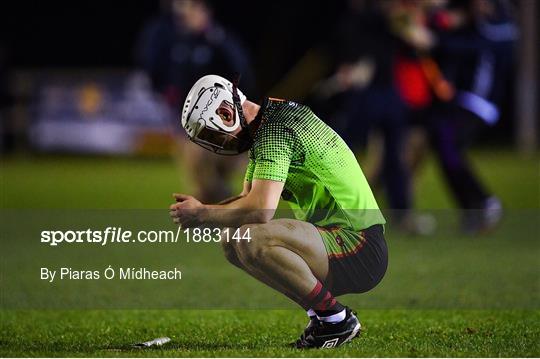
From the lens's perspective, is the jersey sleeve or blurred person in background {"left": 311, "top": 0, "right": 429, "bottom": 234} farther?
blurred person in background {"left": 311, "top": 0, "right": 429, "bottom": 234}

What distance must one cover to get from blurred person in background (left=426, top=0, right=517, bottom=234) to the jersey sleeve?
643 cm

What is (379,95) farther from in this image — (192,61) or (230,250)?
(230,250)

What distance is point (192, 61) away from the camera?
13656 millimetres

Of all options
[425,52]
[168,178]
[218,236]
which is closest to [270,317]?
[218,236]

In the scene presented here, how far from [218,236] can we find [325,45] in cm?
2190

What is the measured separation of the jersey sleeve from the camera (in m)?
6.18

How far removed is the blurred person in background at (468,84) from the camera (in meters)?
12.6

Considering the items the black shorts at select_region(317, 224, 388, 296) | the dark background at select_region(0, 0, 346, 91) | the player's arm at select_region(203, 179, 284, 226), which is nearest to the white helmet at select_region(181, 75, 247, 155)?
the player's arm at select_region(203, 179, 284, 226)

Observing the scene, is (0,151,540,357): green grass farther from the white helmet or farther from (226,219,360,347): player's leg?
the white helmet

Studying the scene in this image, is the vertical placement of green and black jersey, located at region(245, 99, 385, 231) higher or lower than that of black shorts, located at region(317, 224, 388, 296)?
higher

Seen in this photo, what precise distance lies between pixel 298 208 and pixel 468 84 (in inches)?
264

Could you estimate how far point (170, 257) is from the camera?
9.97 metres

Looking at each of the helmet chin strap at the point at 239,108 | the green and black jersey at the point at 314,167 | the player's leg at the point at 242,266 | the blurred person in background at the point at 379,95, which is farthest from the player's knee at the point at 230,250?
the blurred person in background at the point at 379,95

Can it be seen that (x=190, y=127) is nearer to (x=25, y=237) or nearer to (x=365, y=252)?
(x=365, y=252)
